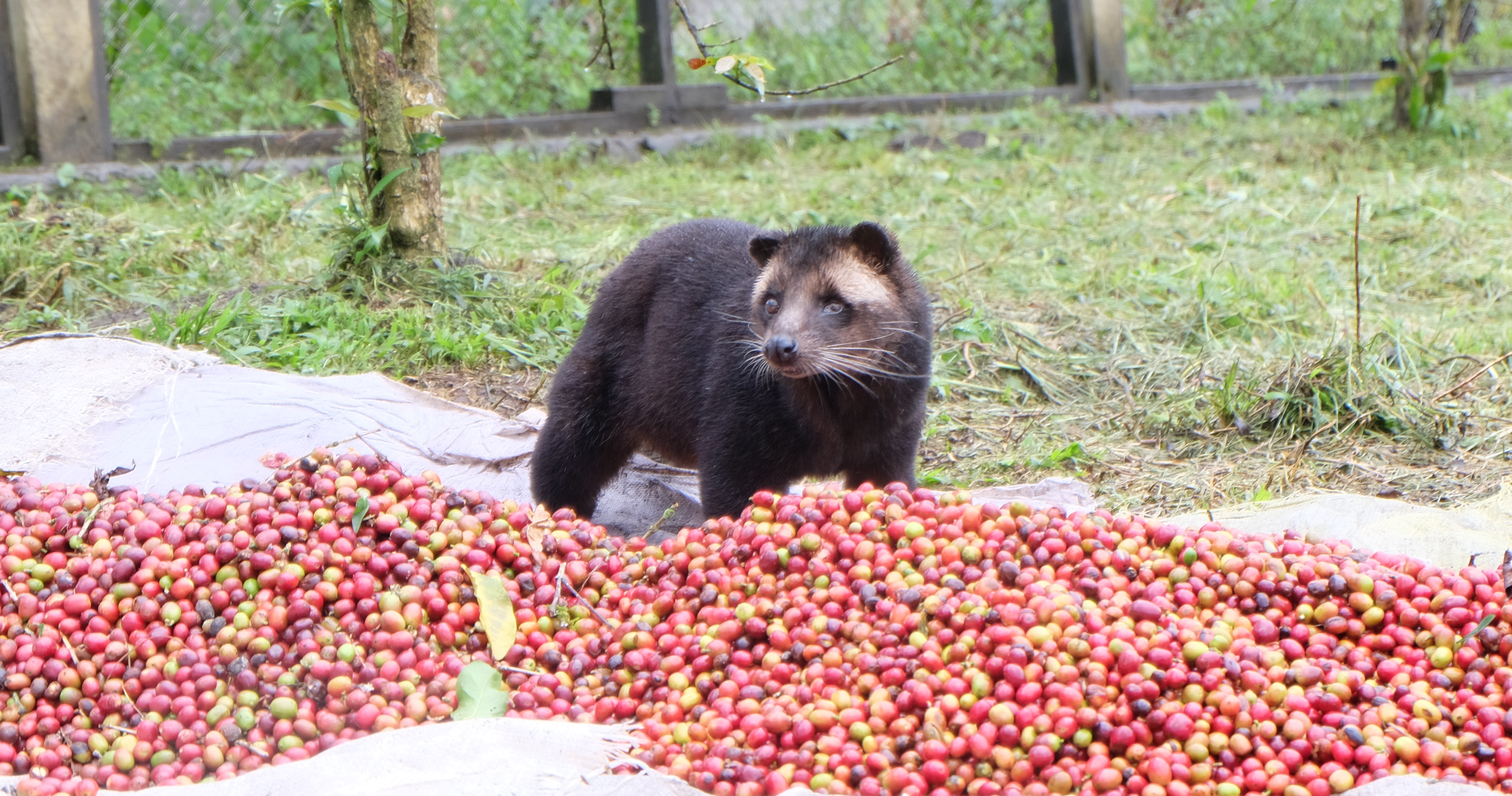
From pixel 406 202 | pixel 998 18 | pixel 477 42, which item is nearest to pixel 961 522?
pixel 406 202

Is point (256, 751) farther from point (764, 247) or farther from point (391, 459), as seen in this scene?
point (764, 247)

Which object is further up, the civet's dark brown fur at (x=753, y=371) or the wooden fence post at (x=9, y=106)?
the wooden fence post at (x=9, y=106)

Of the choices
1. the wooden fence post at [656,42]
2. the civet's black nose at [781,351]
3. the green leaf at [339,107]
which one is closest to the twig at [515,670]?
the civet's black nose at [781,351]

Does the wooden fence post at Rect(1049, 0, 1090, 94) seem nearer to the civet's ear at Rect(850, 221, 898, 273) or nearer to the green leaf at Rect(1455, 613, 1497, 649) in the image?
the civet's ear at Rect(850, 221, 898, 273)

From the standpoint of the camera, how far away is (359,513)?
104 inches

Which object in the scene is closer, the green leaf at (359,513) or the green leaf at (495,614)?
the green leaf at (495,614)

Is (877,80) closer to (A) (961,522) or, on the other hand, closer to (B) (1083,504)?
(B) (1083,504)

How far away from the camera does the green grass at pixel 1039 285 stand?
14.1 feet

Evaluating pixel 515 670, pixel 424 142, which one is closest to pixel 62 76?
pixel 424 142

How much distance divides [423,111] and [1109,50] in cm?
750

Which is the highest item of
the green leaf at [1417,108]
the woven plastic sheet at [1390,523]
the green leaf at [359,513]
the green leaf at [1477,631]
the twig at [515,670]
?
the green leaf at [359,513]

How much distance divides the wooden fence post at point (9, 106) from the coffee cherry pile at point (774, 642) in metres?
4.99

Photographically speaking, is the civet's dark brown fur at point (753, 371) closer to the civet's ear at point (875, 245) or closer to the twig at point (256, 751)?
the civet's ear at point (875, 245)

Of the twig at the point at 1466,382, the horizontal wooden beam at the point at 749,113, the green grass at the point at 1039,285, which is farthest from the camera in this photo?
the horizontal wooden beam at the point at 749,113
